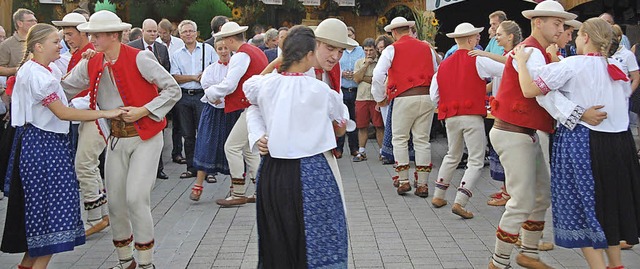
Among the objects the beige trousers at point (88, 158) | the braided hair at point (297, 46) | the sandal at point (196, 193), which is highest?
the braided hair at point (297, 46)

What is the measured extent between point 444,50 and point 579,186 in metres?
13.1

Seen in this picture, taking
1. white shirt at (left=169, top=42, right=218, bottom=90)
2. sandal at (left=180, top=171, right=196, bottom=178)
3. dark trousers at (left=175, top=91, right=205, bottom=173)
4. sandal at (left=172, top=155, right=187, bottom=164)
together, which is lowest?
sandal at (left=172, top=155, right=187, bottom=164)

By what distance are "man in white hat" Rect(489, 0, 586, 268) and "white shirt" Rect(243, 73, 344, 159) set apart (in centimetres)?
171

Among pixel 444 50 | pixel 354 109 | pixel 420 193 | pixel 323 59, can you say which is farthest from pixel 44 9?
pixel 323 59

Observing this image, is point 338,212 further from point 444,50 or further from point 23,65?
point 444,50

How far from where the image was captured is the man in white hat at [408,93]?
8.73m

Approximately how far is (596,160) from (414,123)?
3.93 metres

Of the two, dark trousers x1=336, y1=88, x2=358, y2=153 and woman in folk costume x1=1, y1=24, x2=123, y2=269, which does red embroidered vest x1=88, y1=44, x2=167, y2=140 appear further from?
dark trousers x1=336, y1=88, x2=358, y2=153

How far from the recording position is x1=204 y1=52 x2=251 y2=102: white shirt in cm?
802

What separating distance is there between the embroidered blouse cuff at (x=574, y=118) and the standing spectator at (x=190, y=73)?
6.28 meters

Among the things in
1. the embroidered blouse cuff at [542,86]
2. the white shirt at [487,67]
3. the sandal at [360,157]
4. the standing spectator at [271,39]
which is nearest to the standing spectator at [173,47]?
the standing spectator at [271,39]

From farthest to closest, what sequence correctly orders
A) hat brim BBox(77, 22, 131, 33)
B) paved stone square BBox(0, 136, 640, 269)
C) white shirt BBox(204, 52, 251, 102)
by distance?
white shirt BBox(204, 52, 251, 102) → paved stone square BBox(0, 136, 640, 269) → hat brim BBox(77, 22, 131, 33)

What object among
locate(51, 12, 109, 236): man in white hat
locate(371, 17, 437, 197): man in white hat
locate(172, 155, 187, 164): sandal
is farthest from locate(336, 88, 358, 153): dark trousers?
locate(51, 12, 109, 236): man in white hat

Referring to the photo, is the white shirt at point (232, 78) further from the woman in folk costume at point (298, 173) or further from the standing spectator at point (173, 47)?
the woman in folk costume at point (298, 173)
